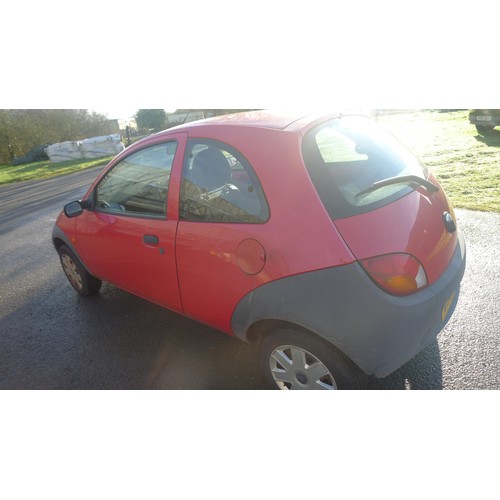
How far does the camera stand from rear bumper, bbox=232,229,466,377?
1607mm

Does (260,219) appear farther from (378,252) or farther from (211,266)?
(378,252)

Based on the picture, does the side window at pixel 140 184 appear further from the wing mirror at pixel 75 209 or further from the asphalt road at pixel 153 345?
the asphalt road at pixel 153 345

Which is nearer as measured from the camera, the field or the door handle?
the door handle

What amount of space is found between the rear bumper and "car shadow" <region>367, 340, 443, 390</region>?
1.68ft

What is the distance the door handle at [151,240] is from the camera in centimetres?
232

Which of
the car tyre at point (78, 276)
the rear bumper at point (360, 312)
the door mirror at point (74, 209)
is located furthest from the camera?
the car tyre at point (78, 276)

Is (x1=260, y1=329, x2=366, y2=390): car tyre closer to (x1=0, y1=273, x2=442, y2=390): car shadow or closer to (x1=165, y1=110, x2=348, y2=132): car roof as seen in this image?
(x1=0, y1=273, x2=442, y2=390): car shadow

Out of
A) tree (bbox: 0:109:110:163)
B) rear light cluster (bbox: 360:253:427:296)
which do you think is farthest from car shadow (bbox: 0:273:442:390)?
tree (bbox: 0:109:110:163)

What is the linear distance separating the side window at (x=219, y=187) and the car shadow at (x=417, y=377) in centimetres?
131

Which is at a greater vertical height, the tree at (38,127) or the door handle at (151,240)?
the tree at (38,127)

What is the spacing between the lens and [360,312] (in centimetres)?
162

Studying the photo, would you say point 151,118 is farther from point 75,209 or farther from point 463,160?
point 75,209

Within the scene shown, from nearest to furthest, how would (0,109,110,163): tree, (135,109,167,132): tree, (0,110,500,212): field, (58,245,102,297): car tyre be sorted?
(58,245,102,297): car tyre < (0,110,500,212): field < (0,109,110,163): tree < (135,109,167,132): tree

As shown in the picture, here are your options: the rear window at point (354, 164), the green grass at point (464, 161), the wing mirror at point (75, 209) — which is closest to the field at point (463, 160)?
the green grass at point (464, 161)
